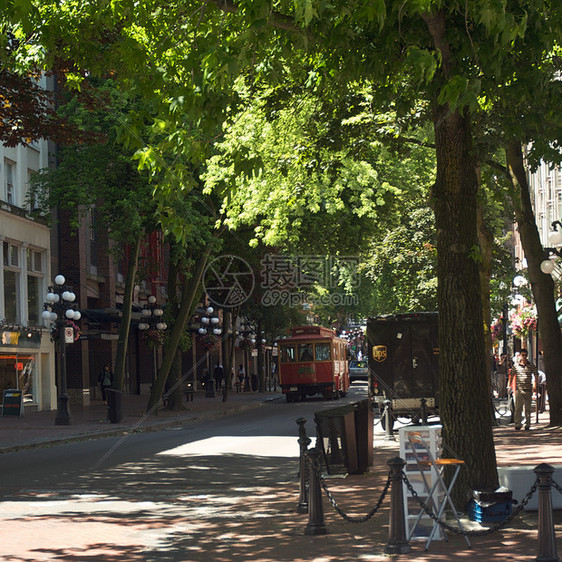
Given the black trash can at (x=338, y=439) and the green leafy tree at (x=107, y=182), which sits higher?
the green leafy tree at (x=107, y=182)

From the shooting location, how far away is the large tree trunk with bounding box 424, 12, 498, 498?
10750mm

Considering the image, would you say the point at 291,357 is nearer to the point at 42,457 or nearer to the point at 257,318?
the point at 257,318

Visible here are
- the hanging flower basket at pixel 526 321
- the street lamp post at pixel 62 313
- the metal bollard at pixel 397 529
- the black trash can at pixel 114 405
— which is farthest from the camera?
the hanging flower basket at pixel 526 321

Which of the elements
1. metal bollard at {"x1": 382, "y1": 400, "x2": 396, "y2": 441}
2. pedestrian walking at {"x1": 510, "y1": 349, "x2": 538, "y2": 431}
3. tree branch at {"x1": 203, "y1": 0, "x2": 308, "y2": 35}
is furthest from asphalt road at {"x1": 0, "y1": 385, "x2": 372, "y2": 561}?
pedestrian walking at {"x1": 510, "y1": 349, "x2": 538, "y2": 431}

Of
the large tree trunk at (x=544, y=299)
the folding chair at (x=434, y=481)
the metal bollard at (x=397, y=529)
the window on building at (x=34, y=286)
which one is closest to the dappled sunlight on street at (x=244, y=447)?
the large tree trunk at (x=544, y=299)

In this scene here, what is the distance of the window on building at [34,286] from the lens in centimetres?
4081

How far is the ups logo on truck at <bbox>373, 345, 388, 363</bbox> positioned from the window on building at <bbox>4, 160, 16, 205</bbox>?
17.2 meters

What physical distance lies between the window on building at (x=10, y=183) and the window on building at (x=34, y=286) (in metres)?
2.59

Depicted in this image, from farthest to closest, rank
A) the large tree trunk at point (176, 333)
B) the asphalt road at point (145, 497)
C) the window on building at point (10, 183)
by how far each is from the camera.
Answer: the window on building at point (10, 183), the large tree trunk at point (176, 333), the asphalt road at point (145, 497)

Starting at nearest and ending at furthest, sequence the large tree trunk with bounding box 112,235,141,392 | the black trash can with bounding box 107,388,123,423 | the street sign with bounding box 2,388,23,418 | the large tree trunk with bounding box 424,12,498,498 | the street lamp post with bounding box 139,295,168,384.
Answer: the large tree trunk with bounding box 424,12,498,498 < the black trash can with bounding box 107,388,123,423 < the large tree trunk with bounding box 112,235,141,392 < the street sign with bounding box 2,388,23,418 < the street lamp post with bounding box 139,295,168,384

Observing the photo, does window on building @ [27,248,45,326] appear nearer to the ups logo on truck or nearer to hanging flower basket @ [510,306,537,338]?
the ups logo on truck

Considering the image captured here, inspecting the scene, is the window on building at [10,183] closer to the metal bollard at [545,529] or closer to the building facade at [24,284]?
the building facade at [24,284]

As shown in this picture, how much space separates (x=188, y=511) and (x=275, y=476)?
12.5ft

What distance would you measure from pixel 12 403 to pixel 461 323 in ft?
85.5
